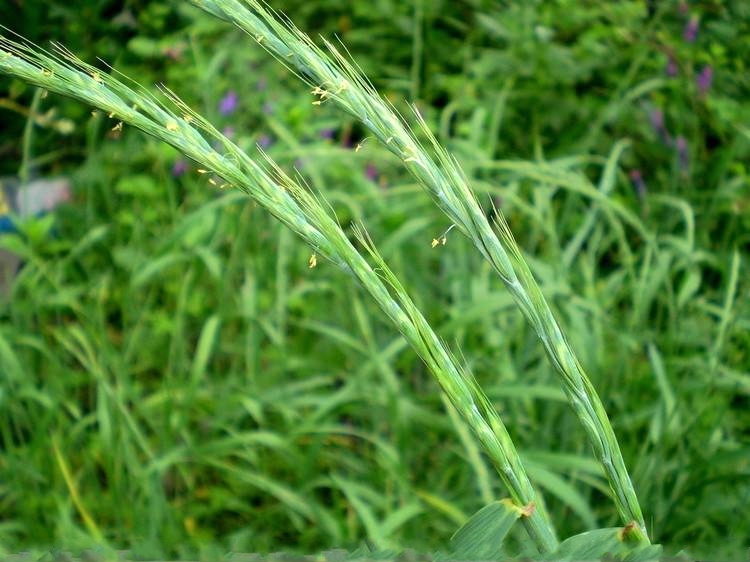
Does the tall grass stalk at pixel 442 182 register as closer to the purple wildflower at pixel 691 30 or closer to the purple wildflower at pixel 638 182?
the purple wildflower at pixel 638 182

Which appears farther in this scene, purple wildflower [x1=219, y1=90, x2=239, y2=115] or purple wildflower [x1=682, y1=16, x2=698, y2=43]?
purple wildflower [x1=219, y1=90, x2=239, y2=115]

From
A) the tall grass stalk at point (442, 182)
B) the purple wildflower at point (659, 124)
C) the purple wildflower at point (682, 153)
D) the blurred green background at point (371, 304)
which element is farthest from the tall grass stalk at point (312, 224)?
the purple wildflower at point (659, 124)

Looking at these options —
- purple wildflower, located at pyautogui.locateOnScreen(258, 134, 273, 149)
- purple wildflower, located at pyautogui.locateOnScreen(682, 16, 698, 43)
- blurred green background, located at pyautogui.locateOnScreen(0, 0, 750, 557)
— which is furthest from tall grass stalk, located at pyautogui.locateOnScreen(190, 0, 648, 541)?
purple wildflower, located at pyautogui.locateOnScreen(682, 16, 698, 43)

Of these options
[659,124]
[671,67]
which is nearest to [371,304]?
[659,124]

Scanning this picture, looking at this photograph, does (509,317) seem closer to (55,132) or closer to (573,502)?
(573,502)

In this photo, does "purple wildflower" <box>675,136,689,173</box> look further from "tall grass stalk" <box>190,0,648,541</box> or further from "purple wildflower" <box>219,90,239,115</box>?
"tall grass stalk" <box>190,0,648,541</box>

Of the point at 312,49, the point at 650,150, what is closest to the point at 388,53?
the point at 650,150

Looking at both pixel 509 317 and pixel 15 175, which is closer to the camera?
pixel 509 317
